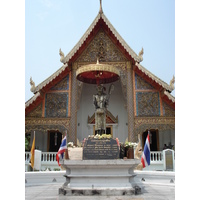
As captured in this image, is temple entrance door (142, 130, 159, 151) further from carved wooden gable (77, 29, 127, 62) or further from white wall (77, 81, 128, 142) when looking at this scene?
carved wooden gable (77, 29, 127, 62)

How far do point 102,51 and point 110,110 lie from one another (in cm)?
359

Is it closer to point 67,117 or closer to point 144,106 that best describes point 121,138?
point 144,106

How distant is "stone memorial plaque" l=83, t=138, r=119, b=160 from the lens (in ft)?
16.4

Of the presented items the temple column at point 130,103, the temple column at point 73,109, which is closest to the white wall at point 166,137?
the temple column at point 130,103

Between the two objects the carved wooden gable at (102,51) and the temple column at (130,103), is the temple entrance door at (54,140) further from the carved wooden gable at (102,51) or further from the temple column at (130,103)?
the carved wooden gable at (102,51)

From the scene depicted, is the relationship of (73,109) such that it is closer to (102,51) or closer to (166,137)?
(102,51)

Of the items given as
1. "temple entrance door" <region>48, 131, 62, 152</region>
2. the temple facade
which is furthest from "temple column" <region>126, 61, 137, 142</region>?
"temple entrance door" <region>48, 131, 62, 152</region>

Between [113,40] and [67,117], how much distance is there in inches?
198

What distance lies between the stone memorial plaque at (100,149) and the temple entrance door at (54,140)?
31.2 feet

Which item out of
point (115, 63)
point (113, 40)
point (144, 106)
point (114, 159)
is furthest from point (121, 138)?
point (114, 159)

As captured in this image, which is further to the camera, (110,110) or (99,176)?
(110,110)

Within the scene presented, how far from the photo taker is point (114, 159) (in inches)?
193

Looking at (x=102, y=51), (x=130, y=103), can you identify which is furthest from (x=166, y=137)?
(x=102, y=51)

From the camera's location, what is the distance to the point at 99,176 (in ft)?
15.8
